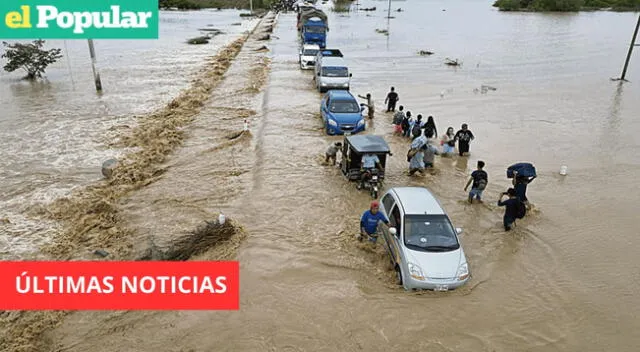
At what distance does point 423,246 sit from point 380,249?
1430mm

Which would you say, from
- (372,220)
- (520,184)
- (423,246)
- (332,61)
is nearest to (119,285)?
(372,220)

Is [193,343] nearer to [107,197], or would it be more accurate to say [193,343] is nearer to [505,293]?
[505,293]

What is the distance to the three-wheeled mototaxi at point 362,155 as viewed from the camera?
12041mm

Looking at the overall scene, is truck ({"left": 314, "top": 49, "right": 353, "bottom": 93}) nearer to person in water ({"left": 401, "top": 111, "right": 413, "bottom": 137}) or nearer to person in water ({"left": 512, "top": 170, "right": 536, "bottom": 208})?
person in water ({"left": 401, "top": 111, "right": 413, "bottom": 137})

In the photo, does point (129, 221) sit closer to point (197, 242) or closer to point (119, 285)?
point (197, 242)

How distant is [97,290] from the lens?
8156 millimetres

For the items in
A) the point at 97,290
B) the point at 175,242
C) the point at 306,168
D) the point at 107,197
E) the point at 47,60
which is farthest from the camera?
the point at 47,60

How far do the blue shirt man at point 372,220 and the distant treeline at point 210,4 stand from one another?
316ft

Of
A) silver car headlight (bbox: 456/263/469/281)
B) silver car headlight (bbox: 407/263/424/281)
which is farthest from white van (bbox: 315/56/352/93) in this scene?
silver car headlight (bbox: 407/263/424/281)

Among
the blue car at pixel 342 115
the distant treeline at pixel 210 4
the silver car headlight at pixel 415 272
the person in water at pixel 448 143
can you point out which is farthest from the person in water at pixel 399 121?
the distant treeline at pixel 210 4

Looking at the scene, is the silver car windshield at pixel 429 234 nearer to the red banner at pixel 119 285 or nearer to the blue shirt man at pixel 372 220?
the blue shirt man at pixel 372 220

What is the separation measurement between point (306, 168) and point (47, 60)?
83.0 ft

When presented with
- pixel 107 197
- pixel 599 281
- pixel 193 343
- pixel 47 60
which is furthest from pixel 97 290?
pixel 47 60

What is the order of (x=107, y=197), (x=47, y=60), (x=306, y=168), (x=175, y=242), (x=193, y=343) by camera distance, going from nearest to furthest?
(x=193, y=343), (x=175, y=242), (x=107, y=197), (x=306, y=168), (x=47, y=60)
